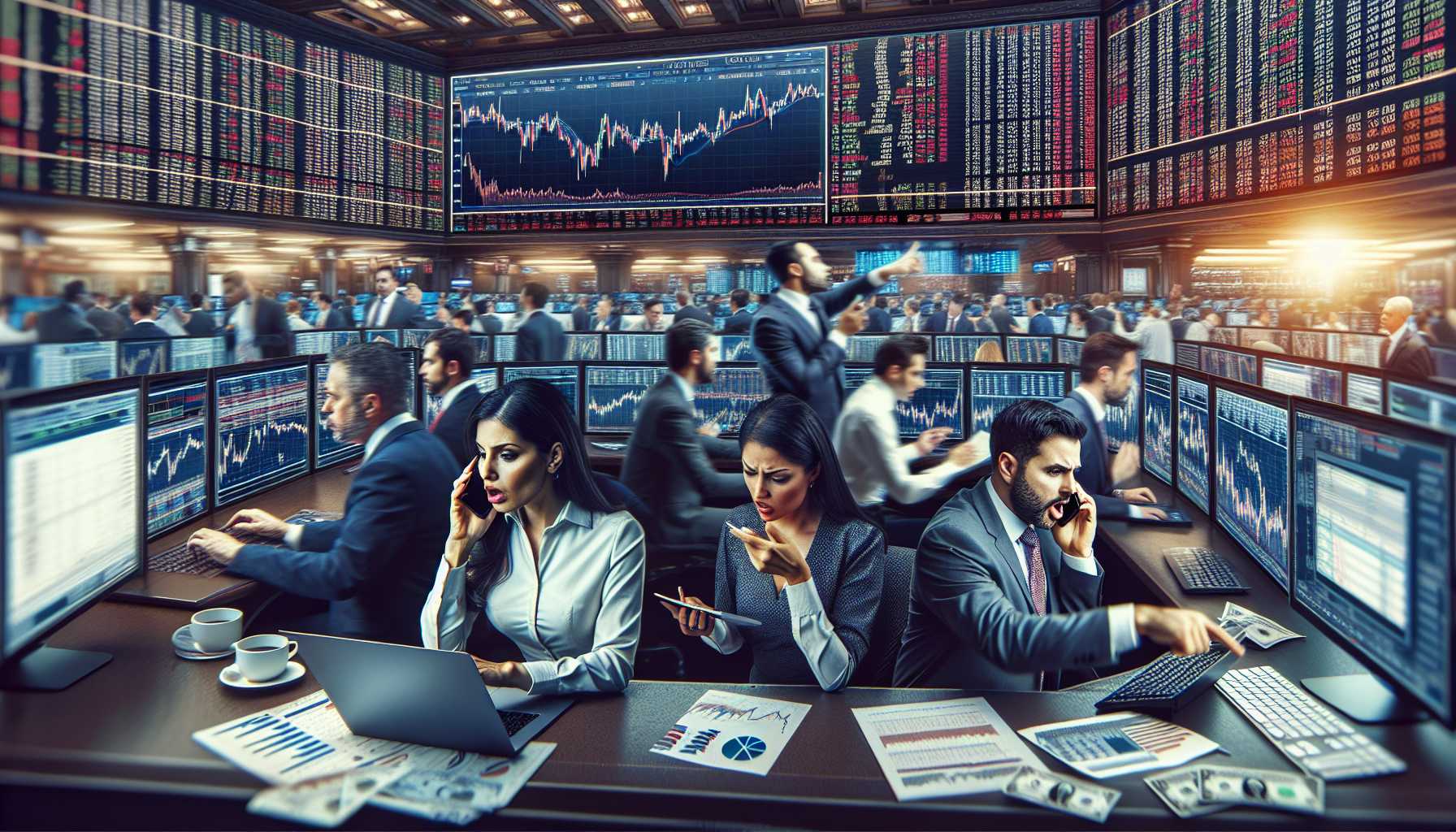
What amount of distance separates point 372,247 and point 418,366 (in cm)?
290

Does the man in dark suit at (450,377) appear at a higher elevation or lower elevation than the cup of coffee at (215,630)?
higher

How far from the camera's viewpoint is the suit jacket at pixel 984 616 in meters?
1.50

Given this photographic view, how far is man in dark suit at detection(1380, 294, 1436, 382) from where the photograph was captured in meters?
3.21

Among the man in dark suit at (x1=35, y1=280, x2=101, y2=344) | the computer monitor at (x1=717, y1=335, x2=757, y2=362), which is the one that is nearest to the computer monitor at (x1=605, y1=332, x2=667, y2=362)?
the computer monitor at (x1=717, y1=335, x2=757, y2=362)

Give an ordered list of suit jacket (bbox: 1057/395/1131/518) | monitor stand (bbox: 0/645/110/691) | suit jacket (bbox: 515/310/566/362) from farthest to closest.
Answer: suit jacket (bbox: 515/310/566/362), suit jacket (bbox: 1057/395/1131/518), monitor stand (bbox: 0/645/110/691)

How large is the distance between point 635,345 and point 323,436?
224cm

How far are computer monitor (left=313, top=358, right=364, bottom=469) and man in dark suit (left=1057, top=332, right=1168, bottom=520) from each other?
7.79ft

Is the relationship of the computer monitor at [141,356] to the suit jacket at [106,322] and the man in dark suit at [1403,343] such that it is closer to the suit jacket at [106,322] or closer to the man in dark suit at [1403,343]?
the suit jacket at [106,322]

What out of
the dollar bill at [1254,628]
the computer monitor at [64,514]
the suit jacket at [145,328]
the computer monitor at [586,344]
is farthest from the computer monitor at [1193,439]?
the suit jacket at [145,328]

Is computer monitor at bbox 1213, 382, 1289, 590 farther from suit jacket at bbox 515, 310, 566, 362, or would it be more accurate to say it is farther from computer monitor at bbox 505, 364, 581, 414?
suit jacket at bbox 515, 310, 566, 362

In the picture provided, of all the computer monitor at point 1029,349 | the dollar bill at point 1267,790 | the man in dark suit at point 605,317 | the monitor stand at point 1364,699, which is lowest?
the dollar bill at point 1267,790

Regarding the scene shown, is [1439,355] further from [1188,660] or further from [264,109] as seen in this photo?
[264,109]

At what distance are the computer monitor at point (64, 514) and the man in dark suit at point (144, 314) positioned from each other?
3.92 m

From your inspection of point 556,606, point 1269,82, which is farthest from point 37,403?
point 1269,82
